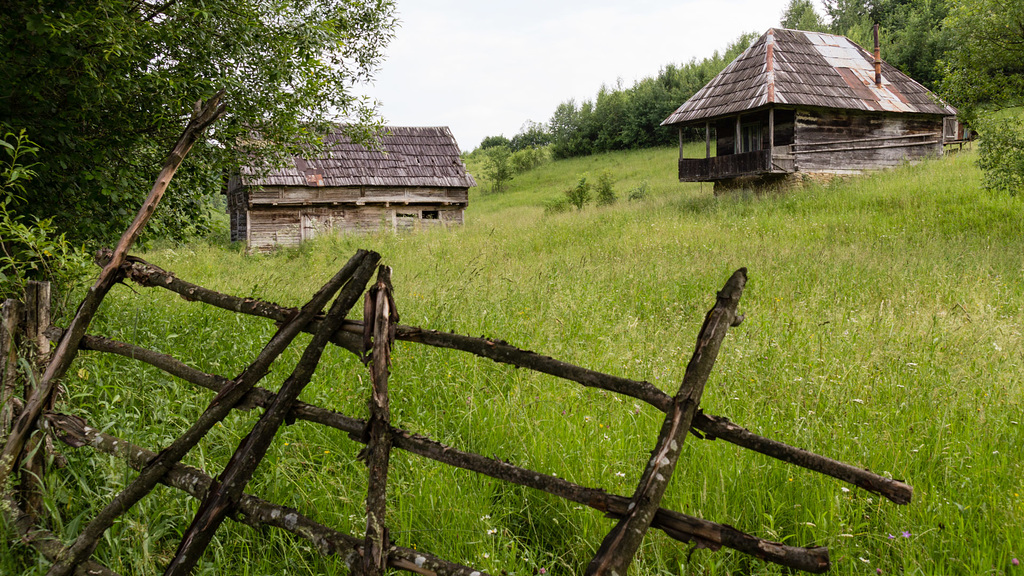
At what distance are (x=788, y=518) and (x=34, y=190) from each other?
5679 mm

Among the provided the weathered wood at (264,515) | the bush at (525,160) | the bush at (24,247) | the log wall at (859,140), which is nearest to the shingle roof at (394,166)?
the log wall at (859,140)

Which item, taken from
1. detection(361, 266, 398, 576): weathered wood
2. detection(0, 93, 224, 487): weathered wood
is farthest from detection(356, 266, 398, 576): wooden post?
detection(0, 93, 224, 487): weathered wood

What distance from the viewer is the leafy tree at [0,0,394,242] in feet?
13.9

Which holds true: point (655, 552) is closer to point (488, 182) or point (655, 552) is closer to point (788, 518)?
point (788, 518)

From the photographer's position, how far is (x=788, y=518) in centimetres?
254

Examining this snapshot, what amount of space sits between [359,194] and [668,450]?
1963 cm

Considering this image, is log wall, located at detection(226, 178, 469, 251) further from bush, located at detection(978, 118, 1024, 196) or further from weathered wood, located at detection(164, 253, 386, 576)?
weathered wood, located at detection(164, 253, 386, 576)

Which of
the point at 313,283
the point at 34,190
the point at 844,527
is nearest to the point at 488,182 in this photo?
the point at 313,283

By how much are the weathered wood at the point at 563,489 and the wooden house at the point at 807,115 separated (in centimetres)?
1719

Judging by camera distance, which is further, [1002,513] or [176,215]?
[176,215]

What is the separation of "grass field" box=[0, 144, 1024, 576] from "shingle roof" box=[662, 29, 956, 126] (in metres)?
11.9

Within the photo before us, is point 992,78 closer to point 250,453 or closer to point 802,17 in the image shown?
point 250,453

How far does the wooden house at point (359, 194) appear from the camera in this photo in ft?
63.0

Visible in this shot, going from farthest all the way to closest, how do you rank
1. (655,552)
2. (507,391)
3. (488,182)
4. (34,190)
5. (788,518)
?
(488,182), (34,190), (507,391), (788,518), (655,552)
